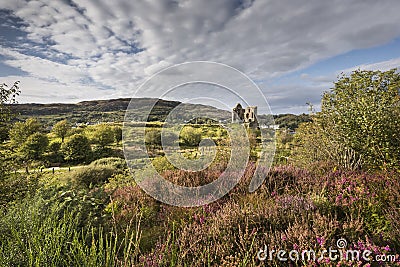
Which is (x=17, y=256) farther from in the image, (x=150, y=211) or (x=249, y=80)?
(x=249, y=80)

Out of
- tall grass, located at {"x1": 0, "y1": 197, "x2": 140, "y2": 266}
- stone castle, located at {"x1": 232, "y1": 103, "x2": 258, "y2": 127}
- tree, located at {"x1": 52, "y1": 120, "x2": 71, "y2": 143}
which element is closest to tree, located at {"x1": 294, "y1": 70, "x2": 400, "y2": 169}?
stone castle, located at {"x1": 232, "y1": 103, "x2": 258, "y2": 127}

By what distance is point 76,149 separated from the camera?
22.9m

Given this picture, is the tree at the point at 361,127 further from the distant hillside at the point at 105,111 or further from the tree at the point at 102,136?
the tree at the point at 102,136

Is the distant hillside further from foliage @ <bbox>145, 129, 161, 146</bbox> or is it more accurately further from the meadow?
foliage @ <bbox>145, 129, 161, 146</bbox>

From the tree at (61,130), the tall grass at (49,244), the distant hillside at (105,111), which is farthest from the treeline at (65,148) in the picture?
the tall grass at (49,244)

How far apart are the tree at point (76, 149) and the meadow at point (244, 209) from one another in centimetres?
1630

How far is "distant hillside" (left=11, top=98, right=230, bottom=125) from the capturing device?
15.2ft

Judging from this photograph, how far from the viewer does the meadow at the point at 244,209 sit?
2156mm

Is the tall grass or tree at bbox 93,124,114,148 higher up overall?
the tall grass

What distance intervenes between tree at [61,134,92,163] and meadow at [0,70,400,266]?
53.5 ft

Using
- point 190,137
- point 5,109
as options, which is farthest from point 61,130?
point 5,109

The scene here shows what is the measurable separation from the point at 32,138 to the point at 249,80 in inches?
940

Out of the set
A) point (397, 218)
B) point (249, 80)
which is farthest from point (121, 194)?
point (397, 218)

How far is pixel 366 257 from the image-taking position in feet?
6.72
